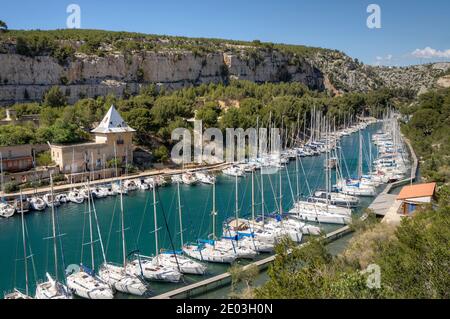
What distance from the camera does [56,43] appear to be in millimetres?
55500

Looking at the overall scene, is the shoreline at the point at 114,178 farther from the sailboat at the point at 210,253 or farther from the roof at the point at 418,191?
the roof at the point at 418,191

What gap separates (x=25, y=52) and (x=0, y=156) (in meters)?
26.3

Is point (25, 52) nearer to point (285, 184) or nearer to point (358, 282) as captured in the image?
point (285, 184)

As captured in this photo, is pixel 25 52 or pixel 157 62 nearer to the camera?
pixel 25 52

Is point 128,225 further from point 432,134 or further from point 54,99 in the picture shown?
point 432,134

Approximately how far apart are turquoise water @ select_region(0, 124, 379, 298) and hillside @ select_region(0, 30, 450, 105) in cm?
2913

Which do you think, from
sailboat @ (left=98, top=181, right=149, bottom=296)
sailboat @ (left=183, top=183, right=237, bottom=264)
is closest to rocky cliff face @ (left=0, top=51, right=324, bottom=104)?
sailboat @ (left=183, top=183, right=237, bottom=264)

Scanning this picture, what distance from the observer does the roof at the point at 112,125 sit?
113 ft

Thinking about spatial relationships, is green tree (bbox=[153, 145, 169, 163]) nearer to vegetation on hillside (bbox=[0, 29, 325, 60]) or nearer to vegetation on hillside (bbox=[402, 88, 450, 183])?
vegetation on hillside (bbox=[402, 88, 450, 183])

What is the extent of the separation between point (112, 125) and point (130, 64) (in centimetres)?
2794

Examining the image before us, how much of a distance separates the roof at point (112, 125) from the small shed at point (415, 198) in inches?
847

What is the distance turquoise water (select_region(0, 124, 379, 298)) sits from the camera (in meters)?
18.0
